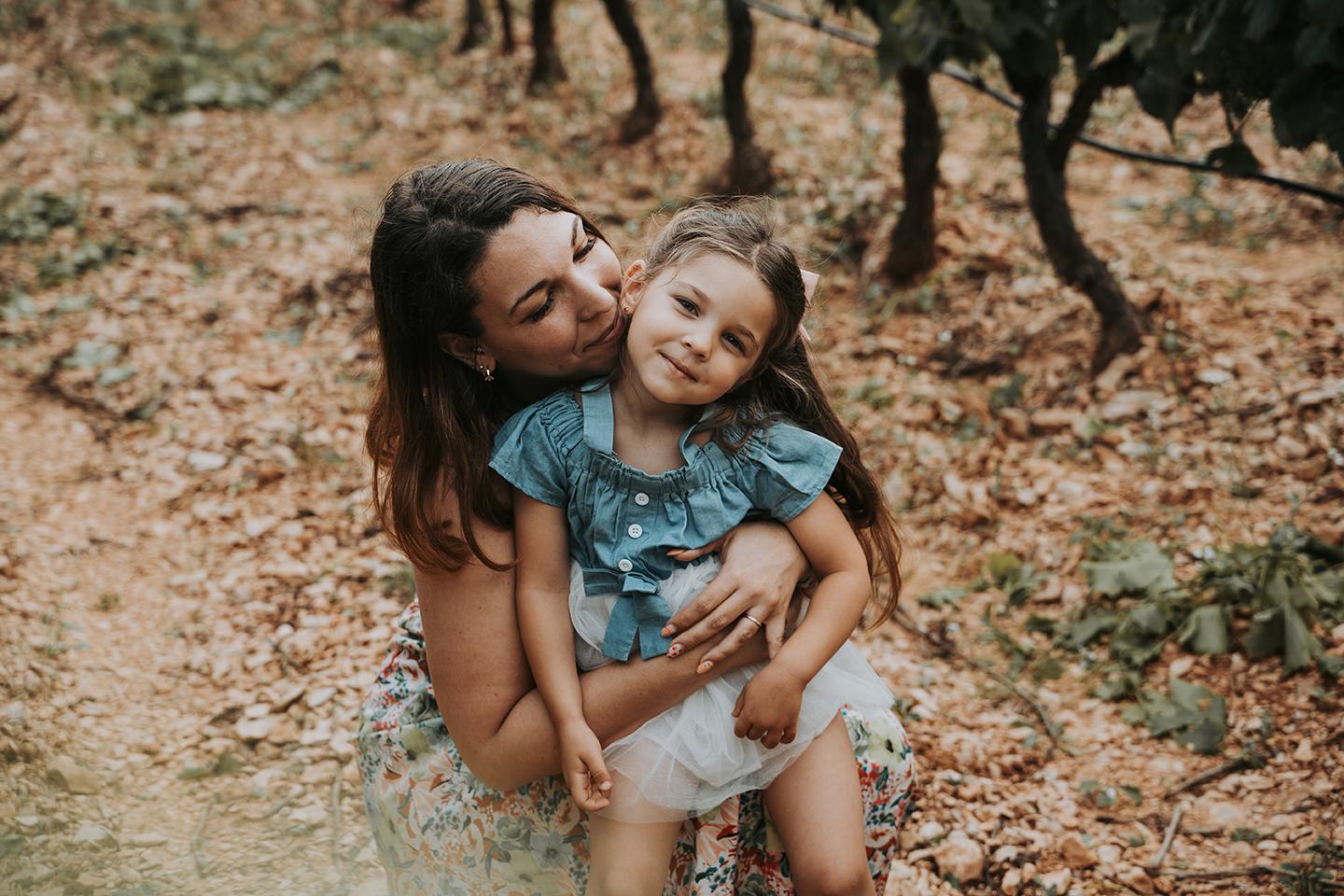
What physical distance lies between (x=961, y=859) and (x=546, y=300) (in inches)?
65.6

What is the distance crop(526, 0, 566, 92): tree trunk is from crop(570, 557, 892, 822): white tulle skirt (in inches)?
215

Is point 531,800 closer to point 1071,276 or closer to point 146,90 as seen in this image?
point 1071,276

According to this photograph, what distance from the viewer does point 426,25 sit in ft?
26.1

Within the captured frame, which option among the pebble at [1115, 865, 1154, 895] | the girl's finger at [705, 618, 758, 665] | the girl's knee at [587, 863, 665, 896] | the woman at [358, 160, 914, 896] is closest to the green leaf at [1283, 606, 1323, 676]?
the pebble at [1115, 865, 1154, 895]

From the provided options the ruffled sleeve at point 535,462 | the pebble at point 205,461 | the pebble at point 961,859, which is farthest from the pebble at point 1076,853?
the pebble at point 205,461

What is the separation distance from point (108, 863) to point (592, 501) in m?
1.73

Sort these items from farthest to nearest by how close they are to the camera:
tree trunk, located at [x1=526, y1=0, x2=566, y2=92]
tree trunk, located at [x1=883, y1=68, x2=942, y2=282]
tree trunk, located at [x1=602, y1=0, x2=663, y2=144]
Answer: tree trunk, located at [x1=526, y1=0, x2=566, y2=92] → tree trunk, located at [x1=602, y1=0, x2=663, y2=144] → tree trunk, located at [x1=883, y1=68, x2=942, y2=282]

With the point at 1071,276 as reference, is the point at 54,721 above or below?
below

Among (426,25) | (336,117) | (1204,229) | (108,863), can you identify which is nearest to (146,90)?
(336,117)

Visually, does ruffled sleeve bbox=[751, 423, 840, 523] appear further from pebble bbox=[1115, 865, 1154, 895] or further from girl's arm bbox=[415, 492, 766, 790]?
pebble bbox=[1115, 865, 1154, 895]

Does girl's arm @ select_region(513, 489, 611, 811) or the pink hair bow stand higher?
the pink hair bow

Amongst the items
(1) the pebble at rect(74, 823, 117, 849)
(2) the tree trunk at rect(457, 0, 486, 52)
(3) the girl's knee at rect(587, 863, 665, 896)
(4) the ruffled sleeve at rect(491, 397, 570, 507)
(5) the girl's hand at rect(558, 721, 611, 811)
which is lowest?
(1) the pebble at rect(74, 823, 117, 849)

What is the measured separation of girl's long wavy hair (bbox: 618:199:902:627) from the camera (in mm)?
1979

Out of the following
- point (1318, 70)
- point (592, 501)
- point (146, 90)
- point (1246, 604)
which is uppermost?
point (1318, 70)
